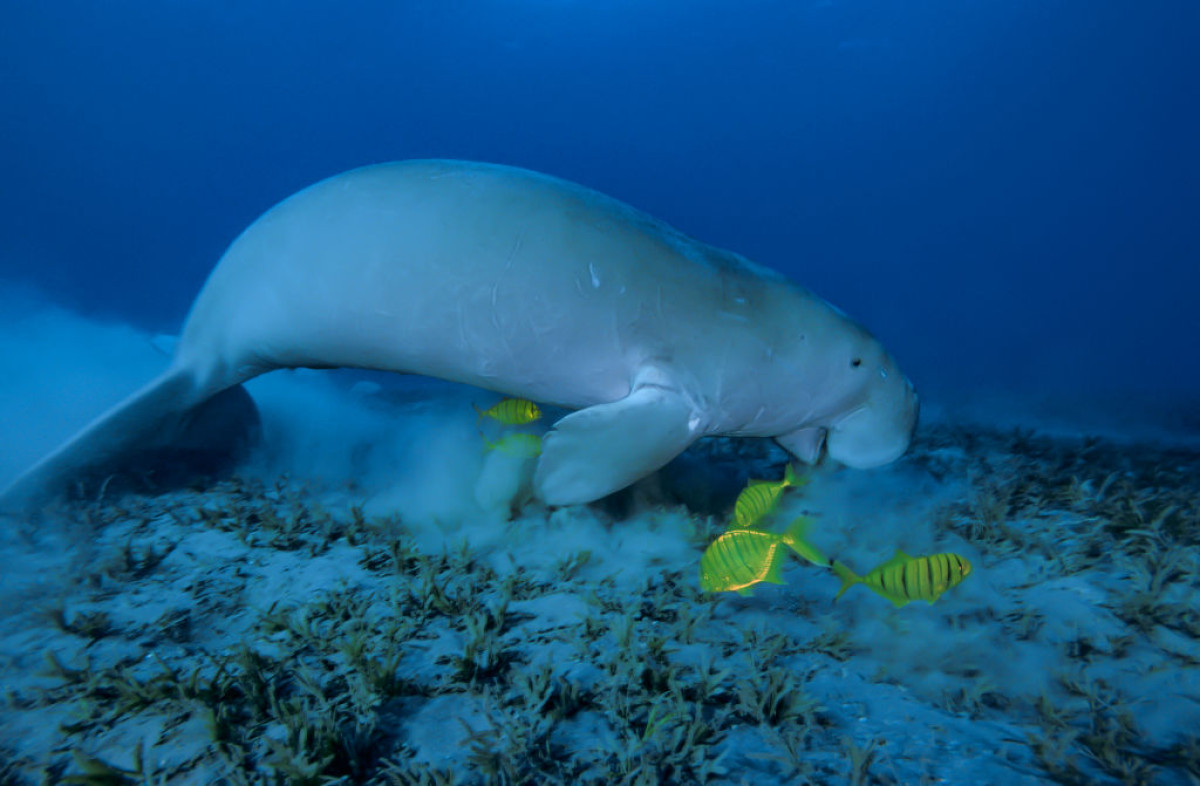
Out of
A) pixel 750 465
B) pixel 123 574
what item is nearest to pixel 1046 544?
pixel 750 465

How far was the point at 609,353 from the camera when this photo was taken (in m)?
2.69

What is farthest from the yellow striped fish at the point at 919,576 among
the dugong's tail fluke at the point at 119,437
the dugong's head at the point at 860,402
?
the dugong's tail fluke at the point at 119,437

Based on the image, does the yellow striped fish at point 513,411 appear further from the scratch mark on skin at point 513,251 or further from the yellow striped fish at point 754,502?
the yellow striped fish at point 754,502

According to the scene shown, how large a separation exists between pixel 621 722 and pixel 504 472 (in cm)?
200

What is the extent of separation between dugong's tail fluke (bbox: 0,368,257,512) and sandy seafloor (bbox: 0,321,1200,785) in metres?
0.14

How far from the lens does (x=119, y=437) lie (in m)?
3.29

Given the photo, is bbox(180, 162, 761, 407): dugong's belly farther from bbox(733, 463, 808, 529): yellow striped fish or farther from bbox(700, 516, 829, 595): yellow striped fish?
bbox(700, 516, 829, 595): yellow striped fish

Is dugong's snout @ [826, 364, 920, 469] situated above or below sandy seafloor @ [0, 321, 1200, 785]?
above

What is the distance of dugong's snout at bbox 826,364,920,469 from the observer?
10.0 feet

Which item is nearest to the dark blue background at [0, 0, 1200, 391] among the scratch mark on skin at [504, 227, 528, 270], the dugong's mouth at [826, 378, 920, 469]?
the dugong's mouth at [826, 378, 920, 469]

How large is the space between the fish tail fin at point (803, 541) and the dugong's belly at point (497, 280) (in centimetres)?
98

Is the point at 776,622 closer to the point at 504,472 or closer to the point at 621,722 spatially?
the point at 621,722

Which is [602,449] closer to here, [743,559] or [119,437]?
[743,559]

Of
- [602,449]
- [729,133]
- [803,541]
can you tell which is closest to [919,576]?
[803,541]
